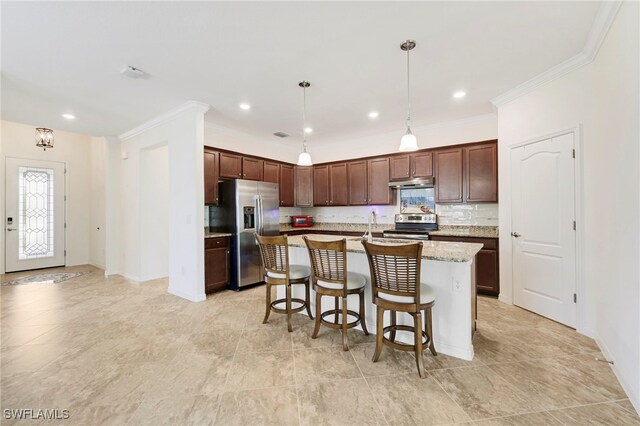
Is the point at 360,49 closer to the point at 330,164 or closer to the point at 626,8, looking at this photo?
the point at 626,8

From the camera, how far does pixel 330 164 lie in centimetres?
589

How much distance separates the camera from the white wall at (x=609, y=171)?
1.84m

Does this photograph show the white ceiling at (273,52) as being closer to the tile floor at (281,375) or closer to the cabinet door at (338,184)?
the cabinet door at (338,184)

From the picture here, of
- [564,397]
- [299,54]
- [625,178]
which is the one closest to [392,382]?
[564,397]

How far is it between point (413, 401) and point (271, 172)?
177 inches

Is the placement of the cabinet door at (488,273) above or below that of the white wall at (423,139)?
below

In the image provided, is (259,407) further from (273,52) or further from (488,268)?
(488,268)

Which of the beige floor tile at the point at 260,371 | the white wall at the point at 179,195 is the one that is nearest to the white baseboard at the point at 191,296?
the white wall at the point at 179,195

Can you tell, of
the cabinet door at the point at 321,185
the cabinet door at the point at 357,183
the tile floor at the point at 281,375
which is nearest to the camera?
the tile floor at the point at 281,375

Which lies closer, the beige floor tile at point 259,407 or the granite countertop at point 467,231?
the beige floor tile at point 259,407

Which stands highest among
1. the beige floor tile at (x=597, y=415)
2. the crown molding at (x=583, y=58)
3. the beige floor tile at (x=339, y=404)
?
the crown molding at (x=583, y=58)

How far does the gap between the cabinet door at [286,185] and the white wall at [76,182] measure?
4.09 meters

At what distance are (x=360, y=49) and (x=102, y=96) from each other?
3341mm

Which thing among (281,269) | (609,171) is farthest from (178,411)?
(609,171)
